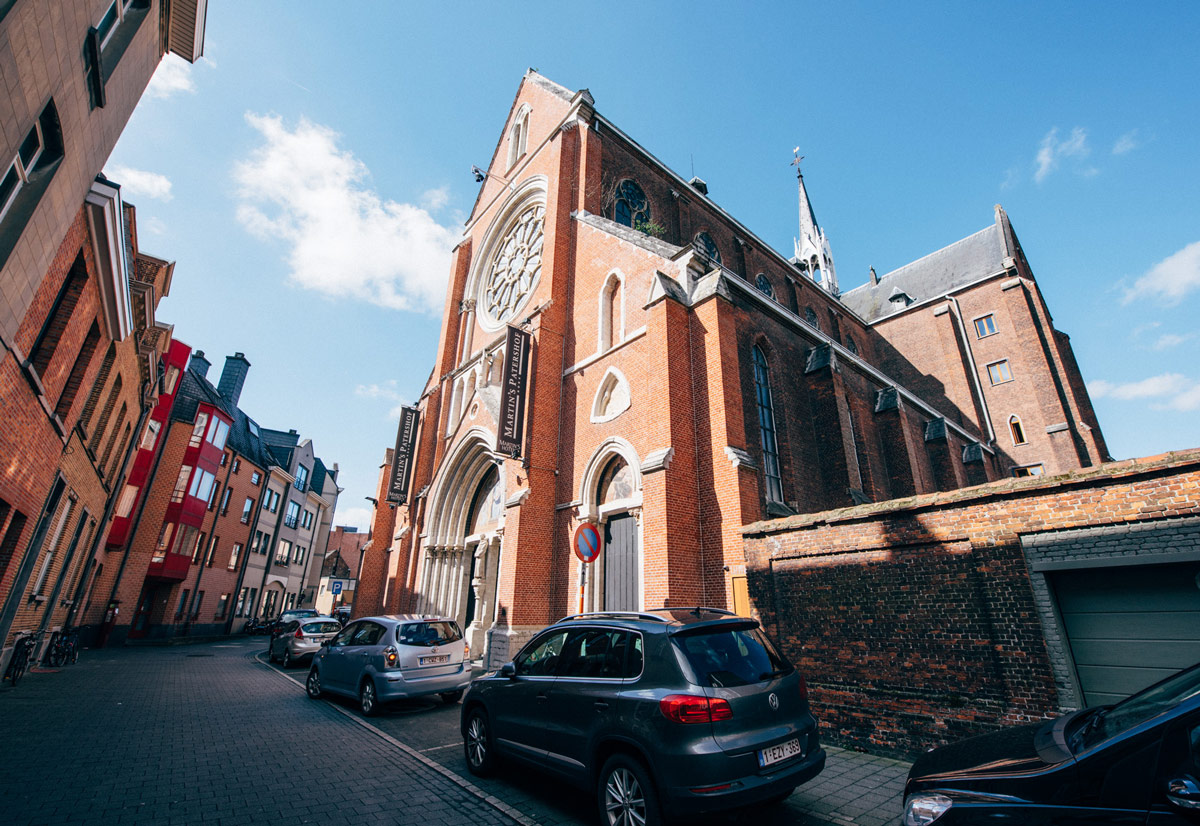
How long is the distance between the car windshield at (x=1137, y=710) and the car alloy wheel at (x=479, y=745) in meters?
4.76

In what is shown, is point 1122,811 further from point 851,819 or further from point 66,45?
point 66,45

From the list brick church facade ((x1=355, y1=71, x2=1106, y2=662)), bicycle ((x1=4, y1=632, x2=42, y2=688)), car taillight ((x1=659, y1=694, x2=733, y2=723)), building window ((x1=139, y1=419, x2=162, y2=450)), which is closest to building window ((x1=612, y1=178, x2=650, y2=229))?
brick church facade ((x1=355, y1=71, x2=1106, y2=662))

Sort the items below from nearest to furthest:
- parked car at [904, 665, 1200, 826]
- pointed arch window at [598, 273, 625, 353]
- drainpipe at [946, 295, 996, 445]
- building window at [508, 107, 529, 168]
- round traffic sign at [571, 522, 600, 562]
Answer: parked car at [904, 665, 1200, 826]
round traffic sign at [571, 522, 600, 562]
pointed arch window at [598, 273, 625, 353]
building window at [508, 107, 529, 168]
drainpipe at [946, 295, 996, 445]

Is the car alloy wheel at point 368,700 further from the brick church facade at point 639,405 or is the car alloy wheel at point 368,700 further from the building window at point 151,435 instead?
the building window at point 151,435

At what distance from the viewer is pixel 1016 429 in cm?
2620

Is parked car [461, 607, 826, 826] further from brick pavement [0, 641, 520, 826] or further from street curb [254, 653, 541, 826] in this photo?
brick pavement [0, 641, 520, 826]

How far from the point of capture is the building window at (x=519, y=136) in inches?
878

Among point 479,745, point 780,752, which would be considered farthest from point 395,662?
point 780,752

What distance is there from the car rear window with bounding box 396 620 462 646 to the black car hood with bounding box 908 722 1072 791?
746cm

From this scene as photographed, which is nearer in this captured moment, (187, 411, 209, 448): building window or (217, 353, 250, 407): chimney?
(187, 411, 209, 448): building window

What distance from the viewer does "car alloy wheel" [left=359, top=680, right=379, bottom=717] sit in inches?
323

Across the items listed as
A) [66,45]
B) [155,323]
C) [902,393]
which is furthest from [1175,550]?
[155,323]

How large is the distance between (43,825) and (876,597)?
8.24 m

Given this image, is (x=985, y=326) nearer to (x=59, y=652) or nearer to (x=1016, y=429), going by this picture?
(x=1016, y=429)
